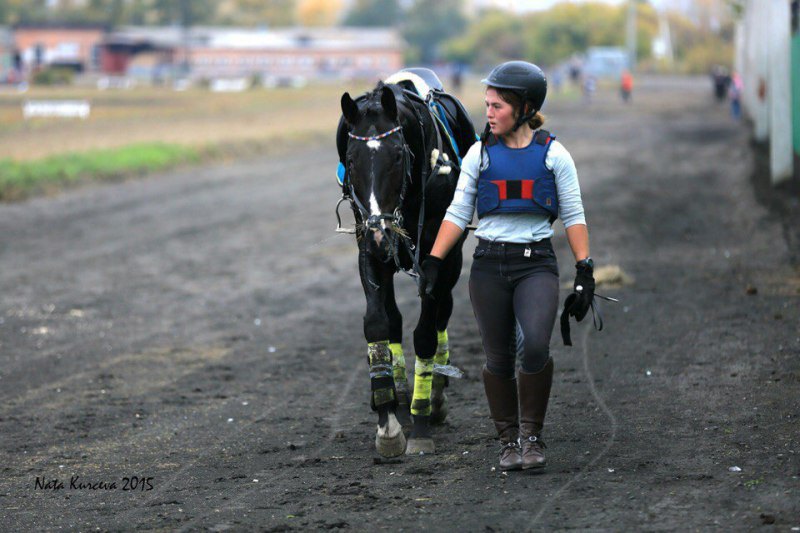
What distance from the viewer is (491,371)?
635cm

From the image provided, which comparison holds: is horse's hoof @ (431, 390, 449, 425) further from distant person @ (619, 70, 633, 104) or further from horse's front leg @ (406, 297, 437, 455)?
distant person @ (619, 70, 633, 104)

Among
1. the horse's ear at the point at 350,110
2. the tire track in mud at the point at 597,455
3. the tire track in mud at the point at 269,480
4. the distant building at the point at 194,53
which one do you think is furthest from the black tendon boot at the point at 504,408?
the distant building at the point at 194,53

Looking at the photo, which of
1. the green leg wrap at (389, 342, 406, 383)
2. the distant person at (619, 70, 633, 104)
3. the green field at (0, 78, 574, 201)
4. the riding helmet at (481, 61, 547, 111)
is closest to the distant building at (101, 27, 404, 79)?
the distant person at (619, 70, 633, 104)

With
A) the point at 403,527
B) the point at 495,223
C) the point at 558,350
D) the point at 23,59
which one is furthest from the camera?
the point at 23,59

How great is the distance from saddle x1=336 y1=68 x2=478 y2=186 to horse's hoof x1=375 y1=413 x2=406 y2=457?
5.40 feet

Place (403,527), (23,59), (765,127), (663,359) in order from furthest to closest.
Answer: (23,59), (765,127), (663,359), (403,527)

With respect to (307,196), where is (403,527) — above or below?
above

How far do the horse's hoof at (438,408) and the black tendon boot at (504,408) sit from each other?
48.3 inches

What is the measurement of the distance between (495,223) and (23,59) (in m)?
117

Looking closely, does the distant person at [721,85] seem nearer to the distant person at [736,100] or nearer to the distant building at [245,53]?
the distant person at [736,100]

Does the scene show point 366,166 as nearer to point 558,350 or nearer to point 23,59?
point 558,350

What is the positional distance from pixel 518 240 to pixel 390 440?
1501mm

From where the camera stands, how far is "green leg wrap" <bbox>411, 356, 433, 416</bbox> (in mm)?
7165

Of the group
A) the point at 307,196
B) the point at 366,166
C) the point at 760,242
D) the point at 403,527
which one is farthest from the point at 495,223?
the point at 307,196
